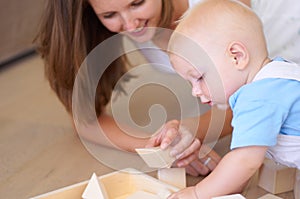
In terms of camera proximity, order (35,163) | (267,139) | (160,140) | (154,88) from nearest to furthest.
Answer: (267,139) → (160,140) → (35,163) → (154,88)

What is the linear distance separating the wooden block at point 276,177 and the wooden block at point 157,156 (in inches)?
6.8

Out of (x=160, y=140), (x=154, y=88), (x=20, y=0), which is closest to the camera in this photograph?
(x=160, y=140)

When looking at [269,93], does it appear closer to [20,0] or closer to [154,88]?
[154,88]

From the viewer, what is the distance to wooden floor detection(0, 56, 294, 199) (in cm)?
104

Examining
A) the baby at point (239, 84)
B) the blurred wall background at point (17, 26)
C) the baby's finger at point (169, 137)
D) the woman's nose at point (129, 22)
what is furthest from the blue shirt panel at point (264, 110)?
the blurred wall background at point (17, 26)

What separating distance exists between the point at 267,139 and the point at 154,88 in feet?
2.64

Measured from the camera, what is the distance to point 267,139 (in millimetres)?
771

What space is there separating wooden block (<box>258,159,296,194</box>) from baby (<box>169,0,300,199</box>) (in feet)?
0.31

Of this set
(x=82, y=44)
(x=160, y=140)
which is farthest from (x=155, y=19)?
(x=160, y=140)

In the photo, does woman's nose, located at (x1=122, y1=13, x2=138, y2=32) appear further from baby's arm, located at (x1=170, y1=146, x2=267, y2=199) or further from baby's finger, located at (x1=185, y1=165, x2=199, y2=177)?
baby's arm, located at (x1=170, y1=146, x2=267, y2=199)

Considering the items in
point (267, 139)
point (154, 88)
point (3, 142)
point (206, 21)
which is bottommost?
point (154, 88)

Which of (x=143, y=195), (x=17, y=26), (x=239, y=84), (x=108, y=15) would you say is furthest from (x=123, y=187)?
(x=17, y=26)

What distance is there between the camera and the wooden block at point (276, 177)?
37.6 inches

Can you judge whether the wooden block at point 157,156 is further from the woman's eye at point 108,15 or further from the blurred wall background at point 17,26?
the blurred wall background at point 17,26
